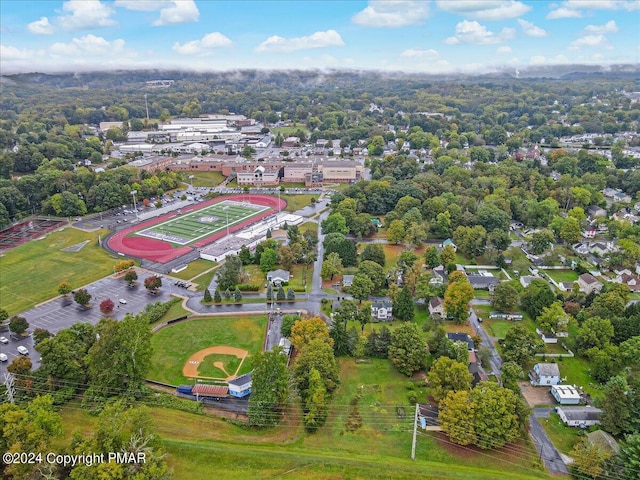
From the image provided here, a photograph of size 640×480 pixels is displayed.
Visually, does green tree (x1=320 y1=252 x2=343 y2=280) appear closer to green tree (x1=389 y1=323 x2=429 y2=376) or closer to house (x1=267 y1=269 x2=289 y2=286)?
house (x1=267 y1=269 x2=289 y2=286)

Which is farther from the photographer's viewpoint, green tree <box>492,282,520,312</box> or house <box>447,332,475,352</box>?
green tree <box>492,282,520,312</box>

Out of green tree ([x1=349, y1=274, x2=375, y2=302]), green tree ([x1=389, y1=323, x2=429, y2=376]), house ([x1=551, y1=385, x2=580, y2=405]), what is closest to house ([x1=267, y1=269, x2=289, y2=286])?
green tree ([x1=349, y1=274, x2=375, y2=302])

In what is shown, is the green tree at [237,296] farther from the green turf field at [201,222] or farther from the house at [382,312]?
the green turf field at [201,222]

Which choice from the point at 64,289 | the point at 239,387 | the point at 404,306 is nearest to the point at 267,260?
the point at 404,306

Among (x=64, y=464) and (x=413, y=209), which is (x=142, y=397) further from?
(x=413, y=209)

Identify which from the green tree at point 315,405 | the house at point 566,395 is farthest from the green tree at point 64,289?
the house at point 566,395
